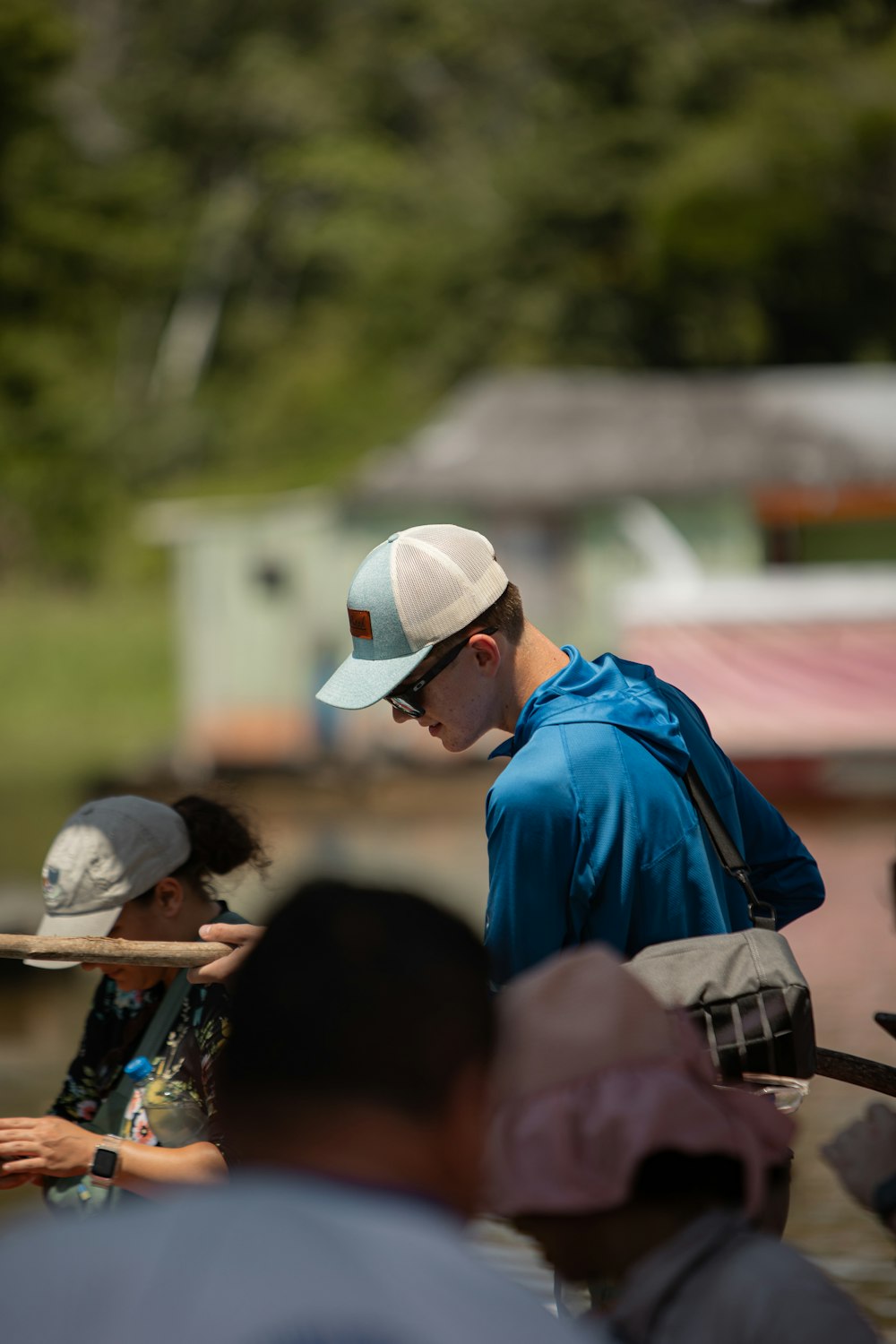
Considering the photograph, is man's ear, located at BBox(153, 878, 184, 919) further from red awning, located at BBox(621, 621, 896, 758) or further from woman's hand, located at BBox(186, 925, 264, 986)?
red awning, located at BBox(621, 621, 896, 758)

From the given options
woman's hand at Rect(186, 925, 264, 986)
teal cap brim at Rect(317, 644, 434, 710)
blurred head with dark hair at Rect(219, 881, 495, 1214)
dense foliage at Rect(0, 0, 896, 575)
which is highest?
dense foliage at Rect(0, 0, 896, 575)

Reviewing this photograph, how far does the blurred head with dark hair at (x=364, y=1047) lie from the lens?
1513 millimetres

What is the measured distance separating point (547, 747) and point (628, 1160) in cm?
101

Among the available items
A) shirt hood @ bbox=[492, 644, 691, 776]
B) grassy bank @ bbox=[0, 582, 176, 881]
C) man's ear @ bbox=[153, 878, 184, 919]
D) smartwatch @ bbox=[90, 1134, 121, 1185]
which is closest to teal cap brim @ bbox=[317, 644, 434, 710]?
shirt hood @ bbox=[492, 644, 691, 776]

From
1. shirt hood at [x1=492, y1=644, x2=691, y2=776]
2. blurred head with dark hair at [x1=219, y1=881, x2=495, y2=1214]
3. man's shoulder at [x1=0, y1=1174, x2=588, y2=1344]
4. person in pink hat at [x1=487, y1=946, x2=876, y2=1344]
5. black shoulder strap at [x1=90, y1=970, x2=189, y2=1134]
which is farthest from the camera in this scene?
black shoulder strap at [x1=90, y1=970, x2=189, y2=1134]

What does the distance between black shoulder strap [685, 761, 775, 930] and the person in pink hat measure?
3.20 feet

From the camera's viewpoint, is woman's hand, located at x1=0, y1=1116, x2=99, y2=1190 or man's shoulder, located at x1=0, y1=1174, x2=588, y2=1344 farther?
woman's hand, located at x1=0, y1=1116, x2=99, y2=1190

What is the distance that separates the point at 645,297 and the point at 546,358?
7.54ft

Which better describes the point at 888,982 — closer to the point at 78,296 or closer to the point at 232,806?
the point at 78,296

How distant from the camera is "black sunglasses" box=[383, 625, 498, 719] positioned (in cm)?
285

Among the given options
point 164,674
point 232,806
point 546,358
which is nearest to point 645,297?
point 546,358

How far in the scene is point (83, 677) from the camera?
3312 cm

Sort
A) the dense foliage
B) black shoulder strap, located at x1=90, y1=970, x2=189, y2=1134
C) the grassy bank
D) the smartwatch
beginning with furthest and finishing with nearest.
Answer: the dense foliage → the grassy bank → black shoulder strap, located at x1=90, y1=970, x2=189, y2=1134 → the smartwatch

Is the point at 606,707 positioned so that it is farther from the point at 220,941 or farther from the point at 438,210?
the point at 438,210
